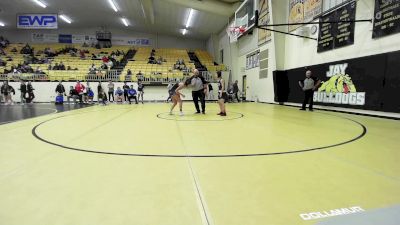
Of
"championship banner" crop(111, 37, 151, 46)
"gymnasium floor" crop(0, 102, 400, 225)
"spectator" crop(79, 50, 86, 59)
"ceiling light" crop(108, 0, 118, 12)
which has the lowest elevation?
"gymnasium floor" crop(0, 102, 400, 225)

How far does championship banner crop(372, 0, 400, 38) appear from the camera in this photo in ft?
23.4

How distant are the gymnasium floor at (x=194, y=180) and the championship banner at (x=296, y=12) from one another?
943 centimetres

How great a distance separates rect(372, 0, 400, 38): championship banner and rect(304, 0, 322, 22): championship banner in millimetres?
2958

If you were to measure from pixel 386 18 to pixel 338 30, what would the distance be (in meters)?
2.15

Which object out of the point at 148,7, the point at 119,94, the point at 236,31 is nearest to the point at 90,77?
the point at 119,94

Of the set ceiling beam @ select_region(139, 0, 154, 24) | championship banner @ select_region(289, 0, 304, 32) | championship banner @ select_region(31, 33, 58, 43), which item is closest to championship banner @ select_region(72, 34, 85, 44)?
championship banner @ select_region(31, 33, 58, 43)

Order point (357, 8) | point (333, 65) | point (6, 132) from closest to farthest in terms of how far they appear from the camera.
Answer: point (6, 132), point (357, 8), point (333, 65)

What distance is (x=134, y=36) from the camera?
98.7 ft

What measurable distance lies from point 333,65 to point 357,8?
6.80 ft

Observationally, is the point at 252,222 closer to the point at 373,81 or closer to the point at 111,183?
the point at 111,183

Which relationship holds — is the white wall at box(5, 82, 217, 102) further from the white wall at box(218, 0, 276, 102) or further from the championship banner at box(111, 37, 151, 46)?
the championship banner at box(111, 37, 151, 46)

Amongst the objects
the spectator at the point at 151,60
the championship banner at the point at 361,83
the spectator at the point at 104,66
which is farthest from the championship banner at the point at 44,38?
the championship banner at the point at 361,83

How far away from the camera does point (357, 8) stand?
8.60 meters

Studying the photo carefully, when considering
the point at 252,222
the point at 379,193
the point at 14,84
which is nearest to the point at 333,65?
the point at 379,193
